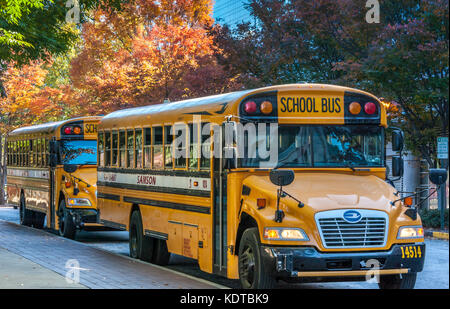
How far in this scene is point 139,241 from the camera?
14.6 meters

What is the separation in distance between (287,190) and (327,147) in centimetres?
109

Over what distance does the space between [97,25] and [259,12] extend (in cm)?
1211

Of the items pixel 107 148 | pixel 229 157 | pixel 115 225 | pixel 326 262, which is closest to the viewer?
pixel 326 262

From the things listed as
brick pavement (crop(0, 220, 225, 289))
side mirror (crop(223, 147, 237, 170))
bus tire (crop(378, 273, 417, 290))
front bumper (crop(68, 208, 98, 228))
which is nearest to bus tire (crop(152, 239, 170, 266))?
brick pavement (crop(0, 220, 225, 289))

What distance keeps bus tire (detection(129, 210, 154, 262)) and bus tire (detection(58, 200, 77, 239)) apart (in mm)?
4840

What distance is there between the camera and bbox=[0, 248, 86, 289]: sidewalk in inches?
410

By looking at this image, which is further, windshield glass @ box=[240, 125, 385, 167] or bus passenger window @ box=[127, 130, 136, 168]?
bus passenger window @ box=[127, 130, 136, 168]

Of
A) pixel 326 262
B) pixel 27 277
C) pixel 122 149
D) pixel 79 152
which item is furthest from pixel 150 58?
pixel 326 262

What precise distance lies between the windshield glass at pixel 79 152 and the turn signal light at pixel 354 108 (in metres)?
10.6

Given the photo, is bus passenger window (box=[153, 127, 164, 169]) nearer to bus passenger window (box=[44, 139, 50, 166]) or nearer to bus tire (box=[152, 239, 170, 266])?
bus tire (box=[152, 239, 170, 266])

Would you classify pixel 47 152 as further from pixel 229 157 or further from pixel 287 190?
pixel 287 190

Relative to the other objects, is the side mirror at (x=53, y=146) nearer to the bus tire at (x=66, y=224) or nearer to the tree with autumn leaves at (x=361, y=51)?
the bus tire at (x=66, y=224)
